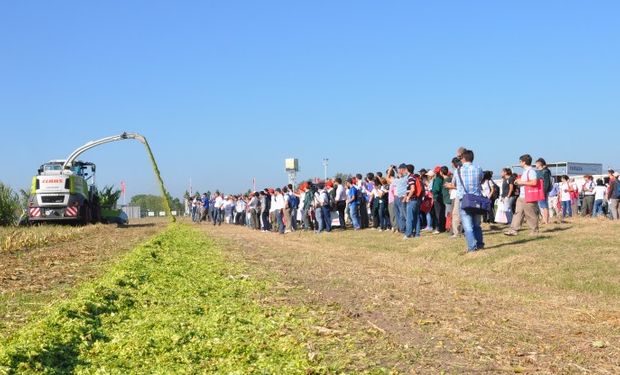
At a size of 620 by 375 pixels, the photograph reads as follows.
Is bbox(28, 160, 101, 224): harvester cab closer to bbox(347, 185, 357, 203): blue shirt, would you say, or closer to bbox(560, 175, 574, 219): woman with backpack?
bbox(347, 185, 357, 203): blue shirt

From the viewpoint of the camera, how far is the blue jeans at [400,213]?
65.2 feet

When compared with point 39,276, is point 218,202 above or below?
above

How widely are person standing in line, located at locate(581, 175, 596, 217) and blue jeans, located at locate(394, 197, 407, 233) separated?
12097 millimetres

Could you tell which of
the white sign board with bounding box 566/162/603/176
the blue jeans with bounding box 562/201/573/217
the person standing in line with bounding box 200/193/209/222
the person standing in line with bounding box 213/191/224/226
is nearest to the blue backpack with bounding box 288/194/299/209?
the blue jeans with bounding box 562/201/573/217

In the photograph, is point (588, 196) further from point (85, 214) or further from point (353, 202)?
point (85, 214)

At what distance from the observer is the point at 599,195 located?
26938mm

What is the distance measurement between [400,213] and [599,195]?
434 inches

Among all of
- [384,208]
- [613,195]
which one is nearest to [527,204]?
[384,208]

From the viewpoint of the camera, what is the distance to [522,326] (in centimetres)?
708

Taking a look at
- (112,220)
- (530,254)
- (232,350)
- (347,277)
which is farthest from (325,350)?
(112,220)

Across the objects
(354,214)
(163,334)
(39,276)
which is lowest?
(163,334)

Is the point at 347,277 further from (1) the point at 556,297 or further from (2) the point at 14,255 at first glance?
(2) the point at 14,255

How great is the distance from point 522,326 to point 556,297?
92.8 inches

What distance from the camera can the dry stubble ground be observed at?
566 centimetres
